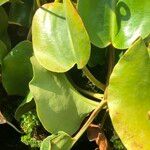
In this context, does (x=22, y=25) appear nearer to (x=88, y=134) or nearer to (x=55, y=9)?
(x=55, y=9)

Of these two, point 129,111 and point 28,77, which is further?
point 28,77

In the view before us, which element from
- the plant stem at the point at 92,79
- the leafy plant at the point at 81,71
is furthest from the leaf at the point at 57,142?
the plant stem at the point at 92,79

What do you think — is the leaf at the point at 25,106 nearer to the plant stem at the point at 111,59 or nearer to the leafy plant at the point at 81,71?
the leafy plant at the point at 81,71

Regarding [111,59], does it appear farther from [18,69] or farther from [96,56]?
[18,69]

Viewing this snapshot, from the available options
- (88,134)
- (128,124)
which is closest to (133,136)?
(128,124)

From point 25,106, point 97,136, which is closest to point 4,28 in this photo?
point 25,106

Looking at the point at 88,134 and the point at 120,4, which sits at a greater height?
the point at 120,4

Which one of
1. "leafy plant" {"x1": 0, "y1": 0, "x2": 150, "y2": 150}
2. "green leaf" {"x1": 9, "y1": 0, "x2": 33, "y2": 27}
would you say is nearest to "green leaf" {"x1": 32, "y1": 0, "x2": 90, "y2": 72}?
"leafy plant" {"x1": 0, "y1": 0, "x2": 150, "y2": 150}
